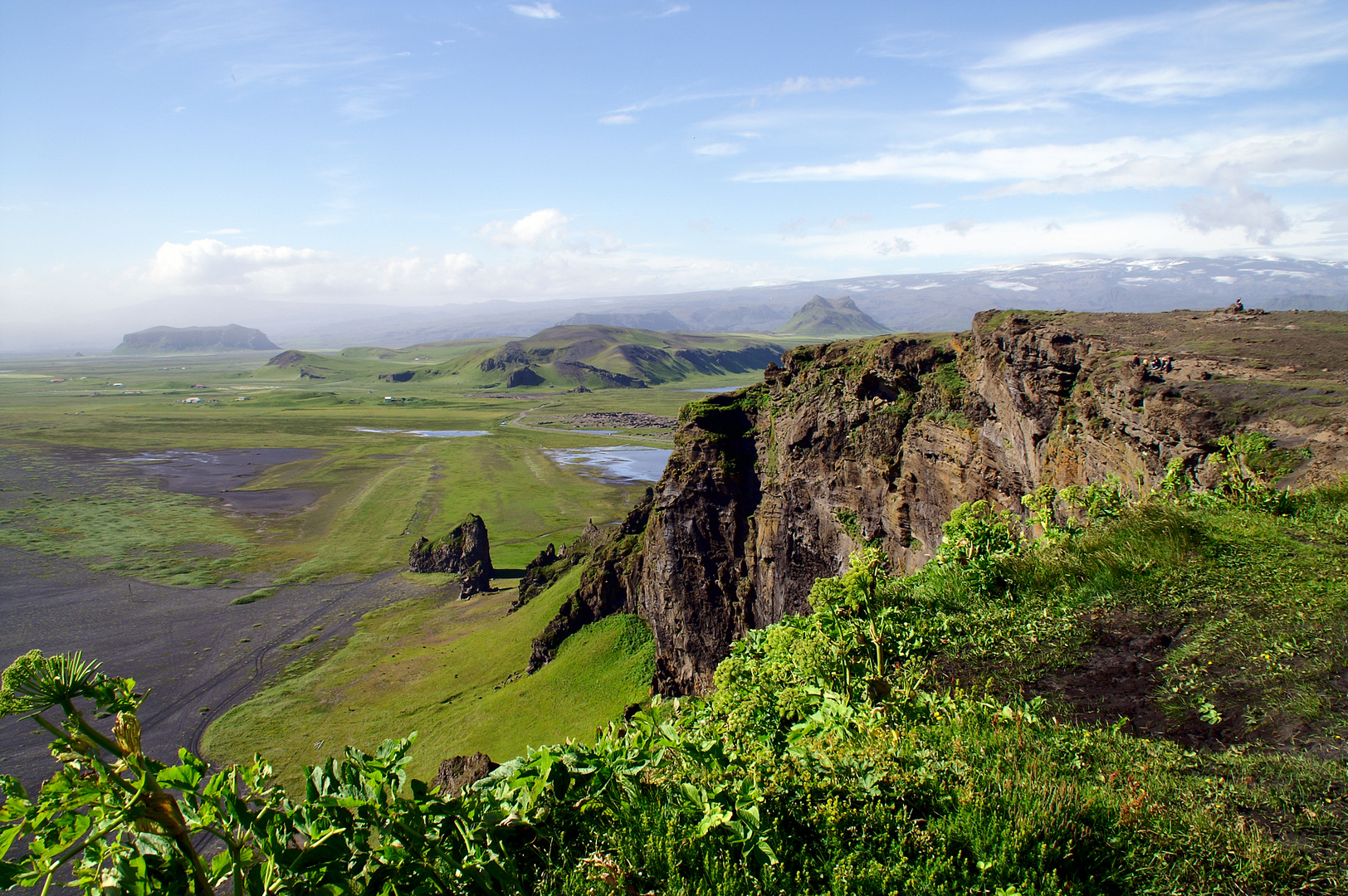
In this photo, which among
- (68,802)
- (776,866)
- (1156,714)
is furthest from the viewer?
(1156,714)

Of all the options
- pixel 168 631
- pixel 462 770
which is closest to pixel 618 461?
pixel 168 631

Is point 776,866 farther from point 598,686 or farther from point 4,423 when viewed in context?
point 4,423

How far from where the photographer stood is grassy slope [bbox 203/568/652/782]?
32562 millimetres

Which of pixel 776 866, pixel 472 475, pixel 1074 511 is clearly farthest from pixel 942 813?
pixel 472 475

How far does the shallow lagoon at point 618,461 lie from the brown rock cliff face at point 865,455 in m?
62.7

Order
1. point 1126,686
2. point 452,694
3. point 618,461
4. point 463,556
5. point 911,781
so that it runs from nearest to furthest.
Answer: point 911,781 < point 1126,686 < point 452,694 < point 463,556 < point 618,461

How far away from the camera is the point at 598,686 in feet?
116

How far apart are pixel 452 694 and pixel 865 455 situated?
89.6 ft

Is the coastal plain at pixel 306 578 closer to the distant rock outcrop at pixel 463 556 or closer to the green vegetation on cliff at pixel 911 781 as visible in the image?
the distant rock outcrop at pixel 463 556

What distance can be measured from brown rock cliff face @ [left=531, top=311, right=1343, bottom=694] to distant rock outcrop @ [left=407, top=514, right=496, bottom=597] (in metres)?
22.0

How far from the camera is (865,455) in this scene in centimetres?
2930

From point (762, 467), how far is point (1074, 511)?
1891 centimetres

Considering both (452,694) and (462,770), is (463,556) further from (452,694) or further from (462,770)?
(462,770)

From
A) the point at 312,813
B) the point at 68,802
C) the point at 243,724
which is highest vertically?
the point at 68,802
